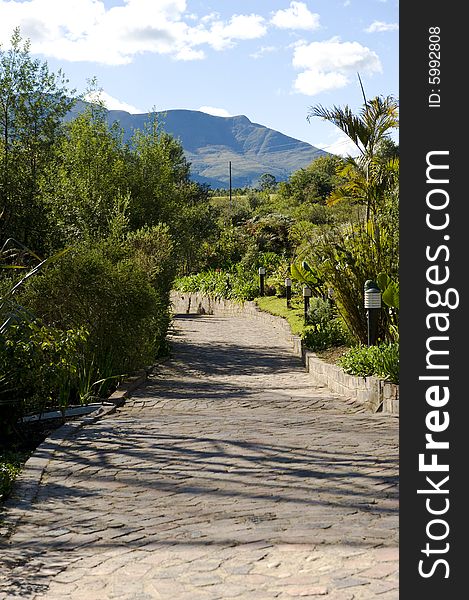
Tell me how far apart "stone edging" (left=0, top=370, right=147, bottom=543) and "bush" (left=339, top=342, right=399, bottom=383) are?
2.96 metres

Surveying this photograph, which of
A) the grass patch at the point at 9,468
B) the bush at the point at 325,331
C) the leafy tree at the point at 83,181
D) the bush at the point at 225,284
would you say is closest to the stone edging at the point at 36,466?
the grass patch at the point at 9,468

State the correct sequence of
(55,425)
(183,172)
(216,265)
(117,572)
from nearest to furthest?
1. (117,572)
2. (55,425)
3. (216,265)
4. (183,172)

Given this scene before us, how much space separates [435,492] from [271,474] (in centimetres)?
277

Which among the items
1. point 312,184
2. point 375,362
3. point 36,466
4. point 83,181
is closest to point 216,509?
point 36,466

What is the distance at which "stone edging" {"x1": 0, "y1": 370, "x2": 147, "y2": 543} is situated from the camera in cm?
606

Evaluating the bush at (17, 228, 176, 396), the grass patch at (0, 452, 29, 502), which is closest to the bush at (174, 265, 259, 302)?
the bush at (17, 228, 176, 396)

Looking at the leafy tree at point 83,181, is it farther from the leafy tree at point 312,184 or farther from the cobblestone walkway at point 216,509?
the leafy tree at point 312,184

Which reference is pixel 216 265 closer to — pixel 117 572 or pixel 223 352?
pixel 223 352

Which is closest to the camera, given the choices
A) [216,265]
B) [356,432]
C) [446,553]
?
[446,553]

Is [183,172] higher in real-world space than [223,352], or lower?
higher

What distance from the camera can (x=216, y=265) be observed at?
40688 millimetres

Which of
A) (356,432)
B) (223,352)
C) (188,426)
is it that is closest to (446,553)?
(356,432)

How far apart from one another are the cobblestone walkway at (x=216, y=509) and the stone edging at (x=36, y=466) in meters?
0.08

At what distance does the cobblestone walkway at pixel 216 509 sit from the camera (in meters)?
4.80
